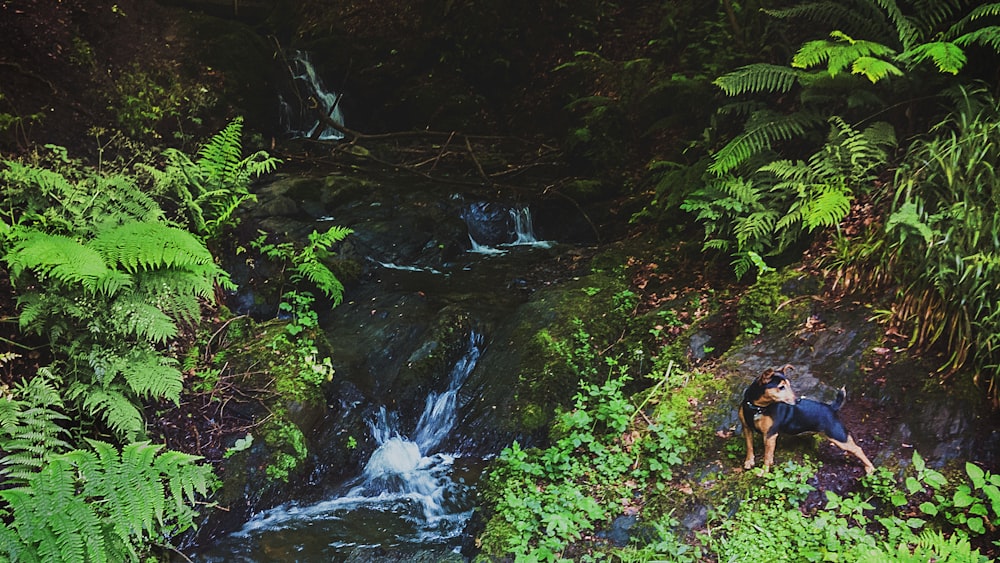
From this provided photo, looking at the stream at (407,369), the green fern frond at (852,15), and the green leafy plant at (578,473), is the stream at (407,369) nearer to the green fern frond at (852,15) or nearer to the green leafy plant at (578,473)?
the green leafy plant at (578,473)

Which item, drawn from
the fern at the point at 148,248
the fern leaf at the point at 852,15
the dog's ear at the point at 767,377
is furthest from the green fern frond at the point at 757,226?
the fern at the point at 148,248

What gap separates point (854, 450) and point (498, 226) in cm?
571

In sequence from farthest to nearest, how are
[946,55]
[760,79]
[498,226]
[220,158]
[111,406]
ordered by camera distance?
[498,226], [220,158], [760,79], [946,55], [111,406]

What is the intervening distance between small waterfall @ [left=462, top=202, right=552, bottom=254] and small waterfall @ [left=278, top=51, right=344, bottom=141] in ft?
11.6

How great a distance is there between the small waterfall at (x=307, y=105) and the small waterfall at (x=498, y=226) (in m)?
3.53

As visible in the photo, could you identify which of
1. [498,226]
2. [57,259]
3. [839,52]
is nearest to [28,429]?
[57,259]

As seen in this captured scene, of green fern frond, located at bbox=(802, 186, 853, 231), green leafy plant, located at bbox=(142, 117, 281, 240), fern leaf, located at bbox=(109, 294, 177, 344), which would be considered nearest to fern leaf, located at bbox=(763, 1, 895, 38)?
green fern frond, located at bbox=(802, 186, 853, 231)

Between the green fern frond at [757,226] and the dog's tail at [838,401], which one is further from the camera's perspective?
the green fern frond at [757,226]

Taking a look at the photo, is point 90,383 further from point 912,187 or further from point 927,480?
point 912,187

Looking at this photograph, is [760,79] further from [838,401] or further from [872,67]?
[838,401]

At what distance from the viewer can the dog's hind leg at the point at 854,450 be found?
316 centimetres

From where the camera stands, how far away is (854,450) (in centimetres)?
318

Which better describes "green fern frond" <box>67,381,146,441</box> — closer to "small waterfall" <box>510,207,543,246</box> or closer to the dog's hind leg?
the dog's hind leg

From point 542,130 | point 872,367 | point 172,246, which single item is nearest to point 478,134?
point 542,130
